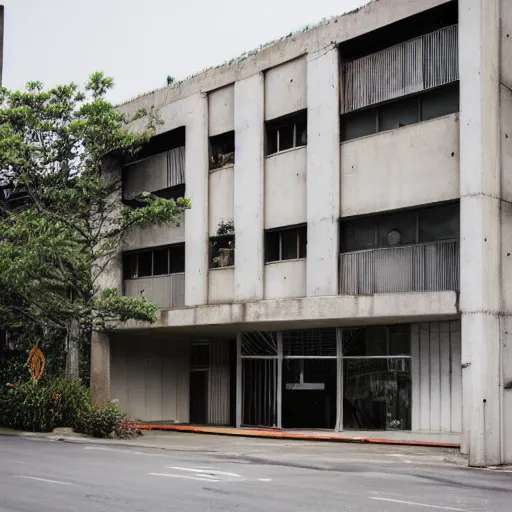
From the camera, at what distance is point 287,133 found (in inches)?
1023

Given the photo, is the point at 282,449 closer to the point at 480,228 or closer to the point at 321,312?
the point at 321,312

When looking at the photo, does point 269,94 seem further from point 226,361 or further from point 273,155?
point 226,361

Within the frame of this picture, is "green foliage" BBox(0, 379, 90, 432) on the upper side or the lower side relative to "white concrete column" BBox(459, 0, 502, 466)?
lower

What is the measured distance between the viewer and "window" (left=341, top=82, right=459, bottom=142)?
869 inches

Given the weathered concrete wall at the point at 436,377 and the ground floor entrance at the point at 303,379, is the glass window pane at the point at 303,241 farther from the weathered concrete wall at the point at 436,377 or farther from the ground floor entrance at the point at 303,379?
the weathered concrete wall at the point at 436,377

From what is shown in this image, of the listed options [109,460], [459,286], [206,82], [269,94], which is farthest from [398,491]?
[206,82]

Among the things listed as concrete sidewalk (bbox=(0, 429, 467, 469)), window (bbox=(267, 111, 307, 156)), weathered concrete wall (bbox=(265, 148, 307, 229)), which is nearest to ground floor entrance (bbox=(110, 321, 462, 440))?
concrete sidewalk (bbox=(0, 429, 467, 469))

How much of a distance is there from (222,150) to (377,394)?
842cm

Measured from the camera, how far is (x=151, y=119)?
2903 cm

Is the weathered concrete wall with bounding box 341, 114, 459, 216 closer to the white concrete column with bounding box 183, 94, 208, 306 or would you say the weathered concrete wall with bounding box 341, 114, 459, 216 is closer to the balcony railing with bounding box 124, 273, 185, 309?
the white concrete column with bounding box 183, 94, 208, 306

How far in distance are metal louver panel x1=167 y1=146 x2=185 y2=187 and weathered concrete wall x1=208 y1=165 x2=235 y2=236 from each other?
1.74m

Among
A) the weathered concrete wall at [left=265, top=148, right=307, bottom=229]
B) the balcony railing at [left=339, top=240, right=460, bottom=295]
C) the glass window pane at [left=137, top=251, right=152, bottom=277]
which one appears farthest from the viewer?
the glass window pane at [left=137, top=251, right=152, bottom=277]

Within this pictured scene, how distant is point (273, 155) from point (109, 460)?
10742mm

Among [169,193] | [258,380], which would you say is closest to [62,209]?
[169,193]
